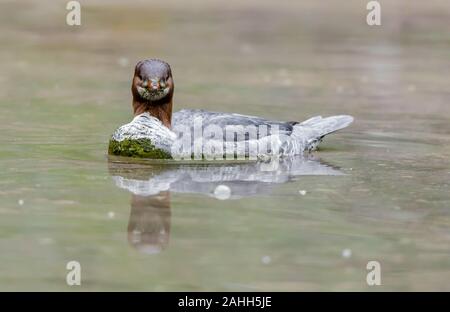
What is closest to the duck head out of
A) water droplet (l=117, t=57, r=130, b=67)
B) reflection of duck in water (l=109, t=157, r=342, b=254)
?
reflection of duck in water (l=109, t=157, r=342, b=254)

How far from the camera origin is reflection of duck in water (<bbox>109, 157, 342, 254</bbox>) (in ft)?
26.9

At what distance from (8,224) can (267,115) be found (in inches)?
207

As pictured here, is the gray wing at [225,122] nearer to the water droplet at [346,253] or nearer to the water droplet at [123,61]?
the water droplet at [346,253]

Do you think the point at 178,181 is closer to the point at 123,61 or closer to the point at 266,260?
the point at 266,260

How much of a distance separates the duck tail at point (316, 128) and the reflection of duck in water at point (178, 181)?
35 cm

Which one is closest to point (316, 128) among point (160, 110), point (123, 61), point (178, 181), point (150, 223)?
point (160, 110)

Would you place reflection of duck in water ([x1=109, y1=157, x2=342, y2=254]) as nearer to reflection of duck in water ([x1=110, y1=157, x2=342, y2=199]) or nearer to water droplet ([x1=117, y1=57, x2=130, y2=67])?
reflection of duck in water ([x1=110, y1=157, x2=342, y2=199])

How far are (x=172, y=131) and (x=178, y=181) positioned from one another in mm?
1102

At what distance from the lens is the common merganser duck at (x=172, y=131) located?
10445 millimetres

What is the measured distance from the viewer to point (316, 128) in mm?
11531

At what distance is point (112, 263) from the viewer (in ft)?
23.6

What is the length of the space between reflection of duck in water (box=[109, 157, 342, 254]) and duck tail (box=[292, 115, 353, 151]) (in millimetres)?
351
